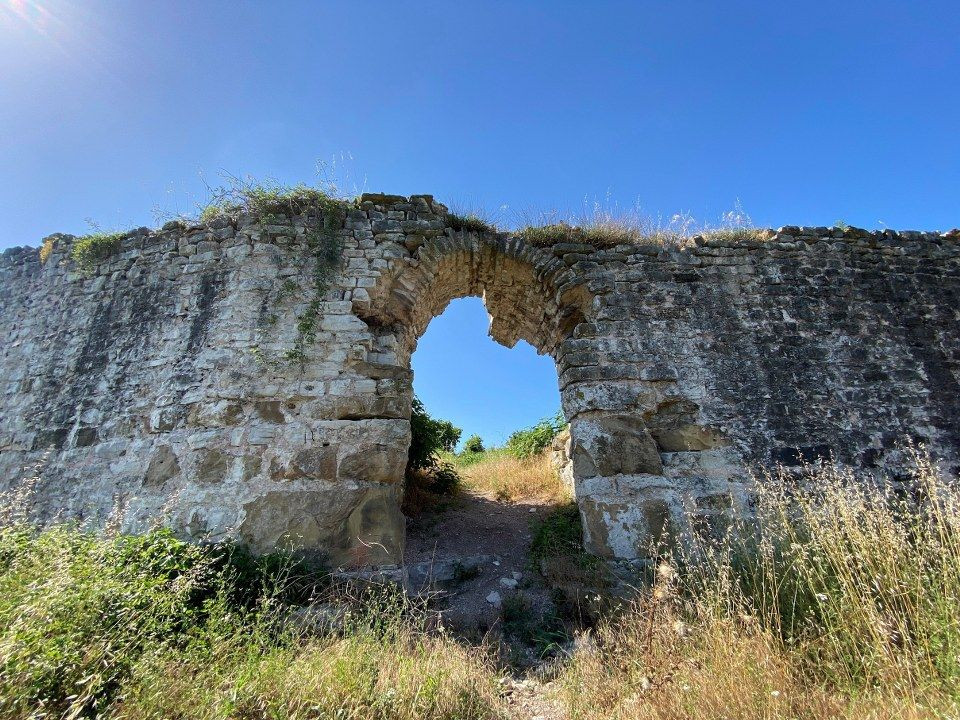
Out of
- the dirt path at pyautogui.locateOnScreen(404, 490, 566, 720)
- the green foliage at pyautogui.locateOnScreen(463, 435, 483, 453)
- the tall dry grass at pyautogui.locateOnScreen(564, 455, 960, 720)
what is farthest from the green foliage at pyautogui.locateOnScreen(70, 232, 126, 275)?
the green foliage at pyautogui.locateOnScreen(463, 435, 483, 453)

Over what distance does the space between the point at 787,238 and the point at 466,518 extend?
227 inches

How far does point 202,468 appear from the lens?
439 centimetres

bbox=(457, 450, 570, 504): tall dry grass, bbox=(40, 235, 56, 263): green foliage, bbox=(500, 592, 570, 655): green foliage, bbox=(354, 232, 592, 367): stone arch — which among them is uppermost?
bbox=(40, 235, 56, 263): green foliage

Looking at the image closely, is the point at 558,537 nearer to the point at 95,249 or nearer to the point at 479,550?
the point at 479,550

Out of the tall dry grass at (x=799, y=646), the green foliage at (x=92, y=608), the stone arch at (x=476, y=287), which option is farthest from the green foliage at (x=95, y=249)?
the tall dry grass at (x=799, y=646)

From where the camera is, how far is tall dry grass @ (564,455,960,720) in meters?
2.25

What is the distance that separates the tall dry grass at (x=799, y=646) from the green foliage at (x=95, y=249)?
23.8 feet

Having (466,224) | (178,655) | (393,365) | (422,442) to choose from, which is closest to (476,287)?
(466,224)

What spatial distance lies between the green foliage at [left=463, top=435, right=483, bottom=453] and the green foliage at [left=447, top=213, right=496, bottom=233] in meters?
9.99

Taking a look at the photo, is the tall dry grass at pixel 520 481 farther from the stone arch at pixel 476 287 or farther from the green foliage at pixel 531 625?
the green foliage at pixel 531 625

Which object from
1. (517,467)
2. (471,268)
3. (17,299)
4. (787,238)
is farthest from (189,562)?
(787,238)

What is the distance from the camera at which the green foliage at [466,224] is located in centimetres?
572

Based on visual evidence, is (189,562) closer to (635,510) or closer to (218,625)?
(218,625)

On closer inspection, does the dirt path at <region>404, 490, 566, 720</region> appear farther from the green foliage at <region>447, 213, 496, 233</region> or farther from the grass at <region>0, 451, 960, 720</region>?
the green foliage at <region>447, 213, 496, 233</region>
